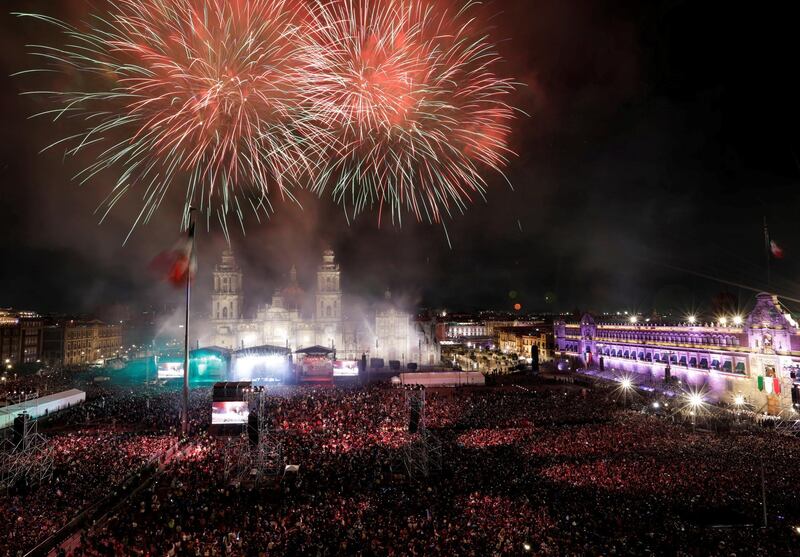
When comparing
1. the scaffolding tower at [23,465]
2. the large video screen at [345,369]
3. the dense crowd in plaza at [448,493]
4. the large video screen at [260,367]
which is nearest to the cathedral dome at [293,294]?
the large video screen at [260,367]

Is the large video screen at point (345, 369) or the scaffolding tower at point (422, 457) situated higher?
the large video screen at point (345, 369)

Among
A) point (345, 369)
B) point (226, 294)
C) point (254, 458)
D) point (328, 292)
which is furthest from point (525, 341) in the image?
point (254, 458)

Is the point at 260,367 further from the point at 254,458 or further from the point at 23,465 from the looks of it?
the point at 23,465

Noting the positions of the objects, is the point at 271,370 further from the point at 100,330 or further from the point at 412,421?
the point at 100,330

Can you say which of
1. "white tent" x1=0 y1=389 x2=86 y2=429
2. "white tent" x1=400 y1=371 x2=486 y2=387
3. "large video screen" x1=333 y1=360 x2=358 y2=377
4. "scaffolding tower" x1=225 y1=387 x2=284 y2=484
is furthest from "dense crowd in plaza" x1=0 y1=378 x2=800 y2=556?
"large video screen" x1=333 y1=360 x2=358 y2=377

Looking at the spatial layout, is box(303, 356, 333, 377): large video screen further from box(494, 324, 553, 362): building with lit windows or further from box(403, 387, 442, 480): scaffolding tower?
box(494, 324, 553, 362): building with lit windows

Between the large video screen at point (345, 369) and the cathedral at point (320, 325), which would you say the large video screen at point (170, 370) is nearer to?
the large video screen at point (345, 369)
